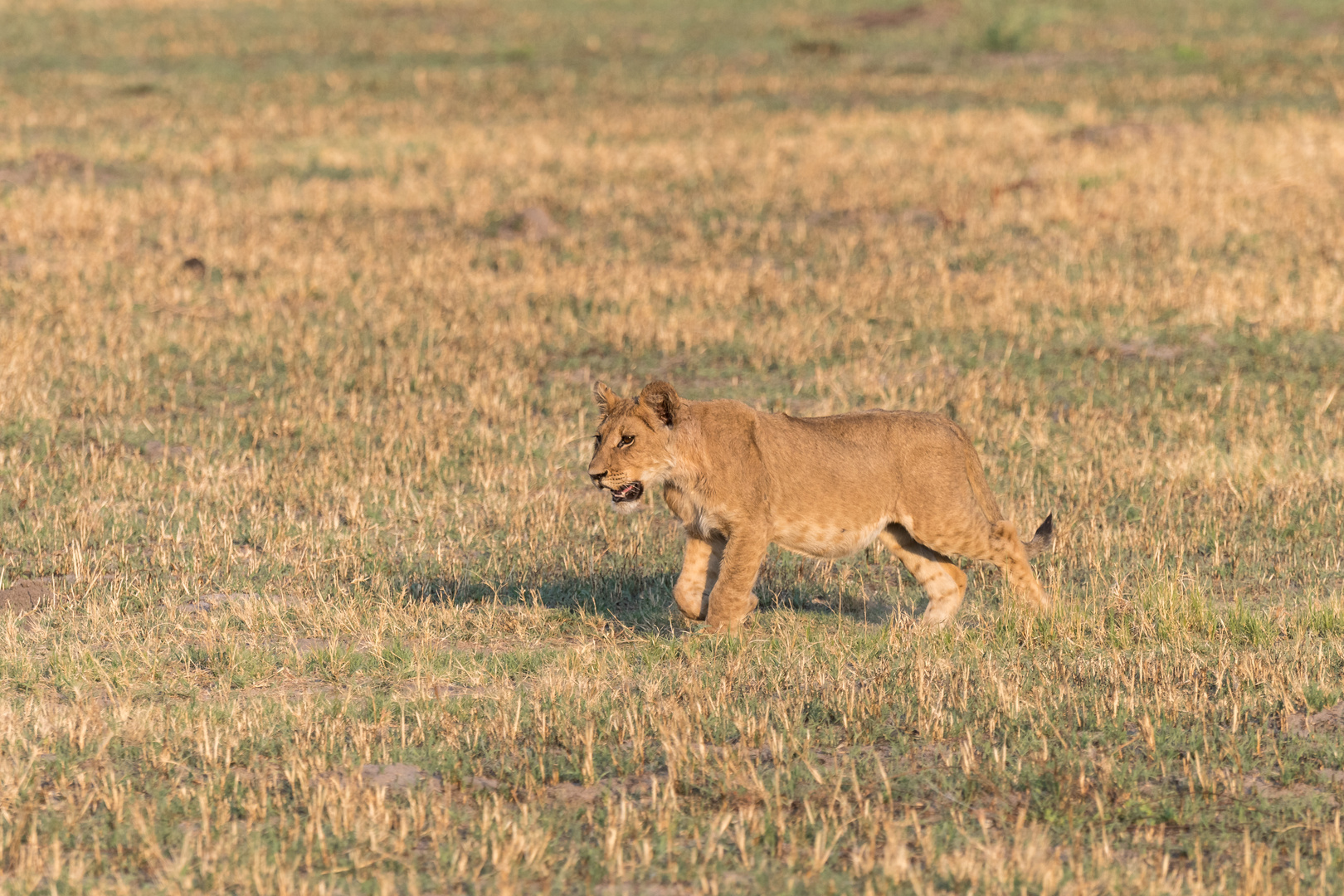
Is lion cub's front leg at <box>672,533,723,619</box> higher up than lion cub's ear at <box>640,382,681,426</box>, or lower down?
lower down

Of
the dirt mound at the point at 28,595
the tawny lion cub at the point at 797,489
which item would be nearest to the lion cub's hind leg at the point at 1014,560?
the tawny lion cub at the point at 797,489

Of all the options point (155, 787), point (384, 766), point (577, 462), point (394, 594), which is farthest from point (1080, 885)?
point (577, 462)

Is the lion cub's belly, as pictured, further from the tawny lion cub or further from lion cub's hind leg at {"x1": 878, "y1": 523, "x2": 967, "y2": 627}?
lion cub's hind leg at {"x1": 878, "y1": 523, "x2": 967, "y2": 627}

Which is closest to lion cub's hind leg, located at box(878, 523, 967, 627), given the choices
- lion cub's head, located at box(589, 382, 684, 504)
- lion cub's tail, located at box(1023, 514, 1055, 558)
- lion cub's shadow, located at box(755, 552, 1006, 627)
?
lion cub's shadow, located at box(755, 552, 1006, 627)

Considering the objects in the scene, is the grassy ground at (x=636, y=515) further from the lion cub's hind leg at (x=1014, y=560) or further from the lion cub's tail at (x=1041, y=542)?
the lion cub's tail at (x=1041, y=542)

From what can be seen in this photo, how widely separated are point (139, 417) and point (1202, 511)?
703 centimetres

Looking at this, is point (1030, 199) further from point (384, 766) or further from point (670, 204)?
point (384, 766)

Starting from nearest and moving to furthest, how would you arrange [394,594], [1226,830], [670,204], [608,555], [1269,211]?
[1226,830], [394,594], [608,555], [1269,211], [670,204]

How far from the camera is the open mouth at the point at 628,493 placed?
6.75 meters

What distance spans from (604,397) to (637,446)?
0.39 metres

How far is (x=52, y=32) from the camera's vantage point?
141 ft

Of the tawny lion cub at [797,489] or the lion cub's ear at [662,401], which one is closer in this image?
the lion cub's ear at [662,401]

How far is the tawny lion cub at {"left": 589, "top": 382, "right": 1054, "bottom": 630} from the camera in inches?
267

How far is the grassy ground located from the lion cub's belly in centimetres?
40
